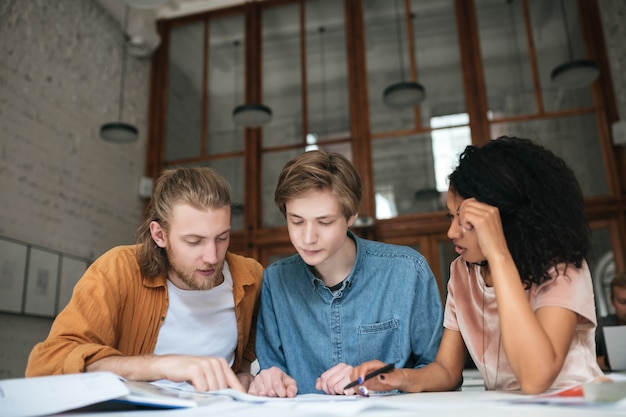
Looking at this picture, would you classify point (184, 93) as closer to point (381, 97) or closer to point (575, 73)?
point (381, 97)

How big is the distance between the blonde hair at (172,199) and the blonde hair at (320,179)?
22cm

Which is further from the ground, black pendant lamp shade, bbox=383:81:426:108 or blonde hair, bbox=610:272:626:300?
black pendant lamp shade, bbox=383:81:426:108

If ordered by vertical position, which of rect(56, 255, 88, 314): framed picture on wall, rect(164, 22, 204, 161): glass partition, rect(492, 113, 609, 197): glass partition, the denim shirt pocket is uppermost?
rect(164, 22, 204, 161): glass partition

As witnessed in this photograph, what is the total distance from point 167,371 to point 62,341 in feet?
1.14

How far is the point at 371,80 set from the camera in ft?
21.9

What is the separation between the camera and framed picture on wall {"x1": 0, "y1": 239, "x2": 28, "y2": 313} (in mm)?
4586

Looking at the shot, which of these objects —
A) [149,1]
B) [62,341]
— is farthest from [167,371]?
[149,1]

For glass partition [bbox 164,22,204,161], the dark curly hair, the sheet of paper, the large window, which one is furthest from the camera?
glass partition [bbox 164,22,204,161]

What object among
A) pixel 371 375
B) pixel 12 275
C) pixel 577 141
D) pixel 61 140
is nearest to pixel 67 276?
pixel 12 275

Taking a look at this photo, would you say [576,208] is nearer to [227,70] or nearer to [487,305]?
[487,305]

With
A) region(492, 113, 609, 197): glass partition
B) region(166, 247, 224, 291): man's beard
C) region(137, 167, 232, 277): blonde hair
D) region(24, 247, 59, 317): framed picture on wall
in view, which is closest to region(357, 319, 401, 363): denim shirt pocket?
region(166, 247, 224, 291): man's beard

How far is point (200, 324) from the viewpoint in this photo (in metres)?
1.80

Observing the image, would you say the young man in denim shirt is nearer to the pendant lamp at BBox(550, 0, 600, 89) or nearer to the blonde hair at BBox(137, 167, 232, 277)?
the blonde hair at BBox(137, 167, 232, 277)

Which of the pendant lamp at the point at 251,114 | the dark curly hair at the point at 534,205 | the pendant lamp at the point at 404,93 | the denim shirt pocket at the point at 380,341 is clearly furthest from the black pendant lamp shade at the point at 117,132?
the dark curly hair at the point at 534,205
